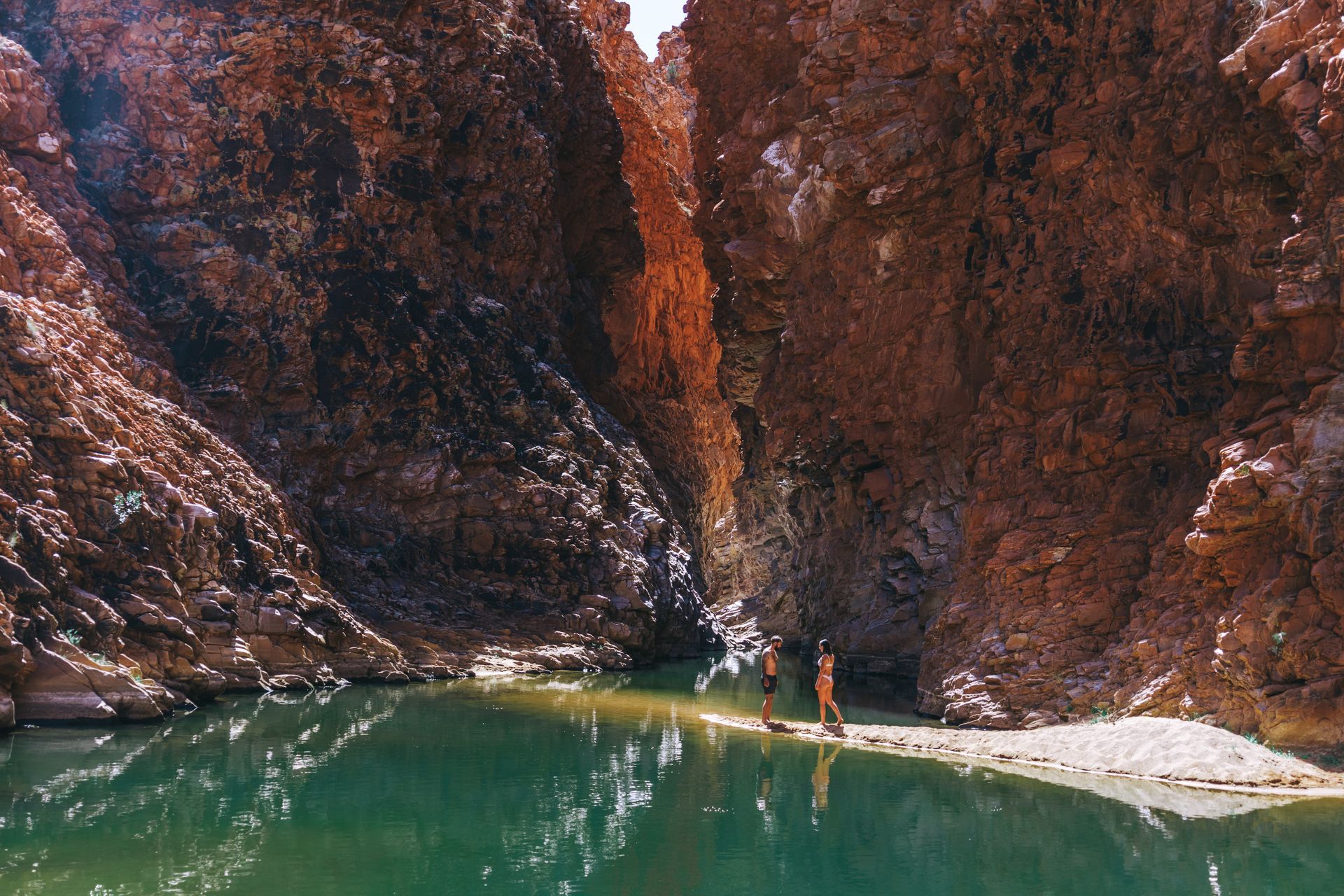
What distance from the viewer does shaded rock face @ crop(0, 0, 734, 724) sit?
21141 mm

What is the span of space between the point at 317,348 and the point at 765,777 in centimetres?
2357

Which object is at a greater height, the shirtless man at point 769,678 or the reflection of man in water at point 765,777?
the shirtless man at point 769,678

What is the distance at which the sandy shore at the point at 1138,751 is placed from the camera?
41.8 ft

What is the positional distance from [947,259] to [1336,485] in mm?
13685

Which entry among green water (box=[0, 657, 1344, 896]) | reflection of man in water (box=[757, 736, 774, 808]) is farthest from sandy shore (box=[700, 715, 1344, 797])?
reflection of man in water (box=[757, 736, 774, 808])

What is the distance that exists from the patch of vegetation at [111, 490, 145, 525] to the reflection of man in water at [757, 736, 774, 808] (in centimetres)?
1187

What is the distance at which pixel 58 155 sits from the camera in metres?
28.5

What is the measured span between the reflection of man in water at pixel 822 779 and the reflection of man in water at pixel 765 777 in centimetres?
50

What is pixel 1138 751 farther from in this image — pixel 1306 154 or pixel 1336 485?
pixel 1306 154

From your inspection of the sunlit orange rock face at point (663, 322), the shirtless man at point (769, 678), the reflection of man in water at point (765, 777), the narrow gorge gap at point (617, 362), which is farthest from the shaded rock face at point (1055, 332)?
the sunlit orange rock face at point (663, 322)

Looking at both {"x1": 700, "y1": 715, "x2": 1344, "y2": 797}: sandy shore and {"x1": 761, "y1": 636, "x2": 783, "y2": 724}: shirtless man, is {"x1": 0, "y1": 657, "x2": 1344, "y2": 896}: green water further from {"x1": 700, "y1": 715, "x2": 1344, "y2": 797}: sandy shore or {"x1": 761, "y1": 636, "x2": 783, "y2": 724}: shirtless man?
{"x1": 761, "y1": 636, "x2": 783, "y2": 724}: shirtless man

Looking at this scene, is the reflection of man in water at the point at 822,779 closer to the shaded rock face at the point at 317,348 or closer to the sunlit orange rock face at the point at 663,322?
the shaded rock face at the point at 317,348

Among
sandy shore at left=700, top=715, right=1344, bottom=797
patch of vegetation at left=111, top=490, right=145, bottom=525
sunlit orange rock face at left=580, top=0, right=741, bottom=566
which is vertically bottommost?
sandy shore at left=700, top=715, right=1344, bottom=797

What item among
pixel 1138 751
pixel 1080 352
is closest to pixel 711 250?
pixel 1080 352
